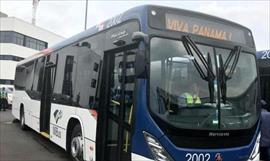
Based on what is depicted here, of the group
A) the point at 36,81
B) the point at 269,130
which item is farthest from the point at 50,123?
the point at 269,130

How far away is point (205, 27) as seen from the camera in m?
6.62

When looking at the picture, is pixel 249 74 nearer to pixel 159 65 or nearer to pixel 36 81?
pixel 159 65

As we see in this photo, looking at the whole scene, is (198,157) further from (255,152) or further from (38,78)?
(38,78)

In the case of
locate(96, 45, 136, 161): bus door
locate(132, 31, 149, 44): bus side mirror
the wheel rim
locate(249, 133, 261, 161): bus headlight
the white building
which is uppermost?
the white building

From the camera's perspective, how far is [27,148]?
11.7 meters

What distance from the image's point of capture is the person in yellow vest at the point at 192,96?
19.7ft

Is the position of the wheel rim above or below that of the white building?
below

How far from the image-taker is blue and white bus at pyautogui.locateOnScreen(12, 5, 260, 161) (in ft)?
19.4

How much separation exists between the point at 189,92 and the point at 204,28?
1.19m

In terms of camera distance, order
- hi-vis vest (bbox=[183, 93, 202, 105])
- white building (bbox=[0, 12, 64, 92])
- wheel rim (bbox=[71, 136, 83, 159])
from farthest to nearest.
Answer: white building (bbox=[0, 12, 64, 92]) < wheel rim (bbox=[71, 136, 83, 159]) < hi-vis vest (bbox=[183, 93, 202, 105])

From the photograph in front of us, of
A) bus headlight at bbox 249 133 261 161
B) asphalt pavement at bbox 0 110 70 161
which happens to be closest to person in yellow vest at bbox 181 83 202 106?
bus headlight at bbox 249 133 261 161

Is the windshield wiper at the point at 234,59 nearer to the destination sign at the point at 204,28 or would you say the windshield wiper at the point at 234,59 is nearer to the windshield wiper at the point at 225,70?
the windshield wiper at the point at 225,70

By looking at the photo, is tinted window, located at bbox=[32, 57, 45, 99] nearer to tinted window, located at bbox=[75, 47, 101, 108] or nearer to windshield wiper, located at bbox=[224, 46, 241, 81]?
tinted window, located at bbox=[75, 47, 101, 108]

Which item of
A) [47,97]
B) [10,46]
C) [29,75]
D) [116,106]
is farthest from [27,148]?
[10,46]
